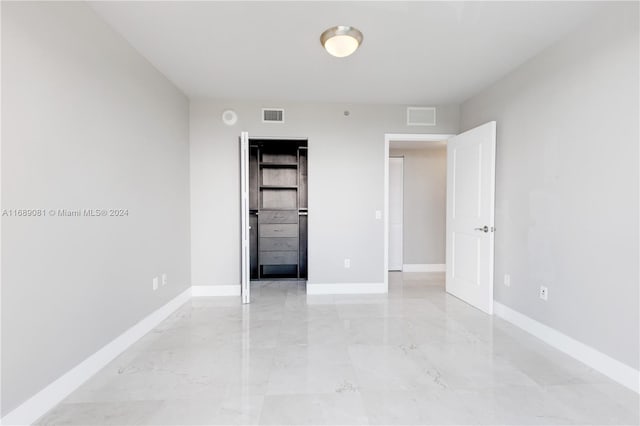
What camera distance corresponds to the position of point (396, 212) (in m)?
5.34

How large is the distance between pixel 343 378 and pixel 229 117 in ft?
10.5

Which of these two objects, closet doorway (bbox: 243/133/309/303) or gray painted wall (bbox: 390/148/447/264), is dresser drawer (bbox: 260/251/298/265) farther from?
gray painted wall (bbox: 390/148/447/264)

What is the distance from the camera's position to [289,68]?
2.81 metres

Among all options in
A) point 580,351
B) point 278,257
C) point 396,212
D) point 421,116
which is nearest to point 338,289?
point 278,257

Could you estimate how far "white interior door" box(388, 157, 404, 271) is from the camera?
532 cm

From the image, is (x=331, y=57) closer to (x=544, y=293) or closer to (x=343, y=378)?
(x=343, y=378)

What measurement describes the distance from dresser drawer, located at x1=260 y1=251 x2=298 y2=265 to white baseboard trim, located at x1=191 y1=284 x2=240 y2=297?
0.87 m

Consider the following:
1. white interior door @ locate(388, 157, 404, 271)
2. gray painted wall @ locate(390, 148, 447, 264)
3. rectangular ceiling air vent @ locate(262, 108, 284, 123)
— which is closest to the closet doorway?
rectangular ceiling air vent @ locate(262, 108, 284, 123)

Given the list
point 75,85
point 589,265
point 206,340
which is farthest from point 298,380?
point 75,85

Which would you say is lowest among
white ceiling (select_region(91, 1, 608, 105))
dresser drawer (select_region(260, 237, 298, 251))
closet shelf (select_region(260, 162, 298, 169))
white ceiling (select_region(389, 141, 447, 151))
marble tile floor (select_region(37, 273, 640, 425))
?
marble tile floor (select_region(37, 273, 640, 425))

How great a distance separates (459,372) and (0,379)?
2586mm

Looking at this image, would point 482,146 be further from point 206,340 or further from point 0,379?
point 0,379

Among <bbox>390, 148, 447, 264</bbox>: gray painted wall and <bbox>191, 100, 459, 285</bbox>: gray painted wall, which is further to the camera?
<bbox>390, 148, 447, 264</bbox>: gray painted wall

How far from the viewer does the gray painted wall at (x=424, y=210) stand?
5309 millimetres
